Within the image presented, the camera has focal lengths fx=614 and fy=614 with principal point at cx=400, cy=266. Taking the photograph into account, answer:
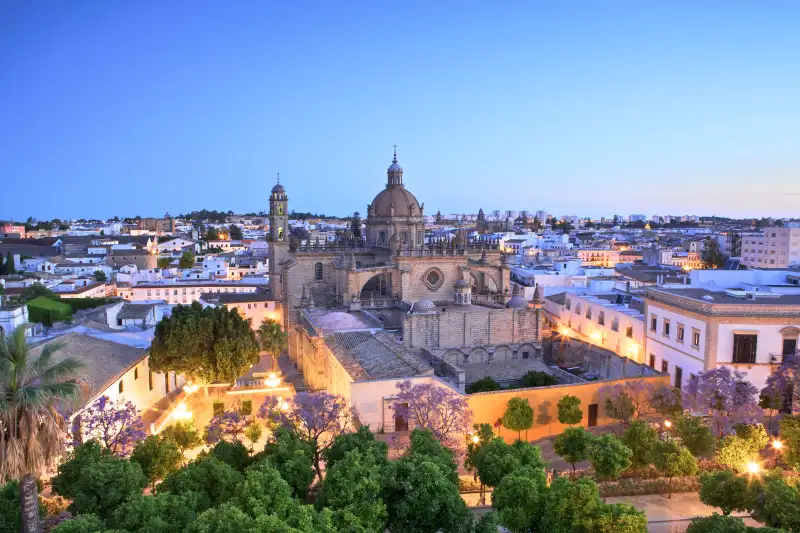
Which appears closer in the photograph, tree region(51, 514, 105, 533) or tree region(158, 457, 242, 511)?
tree region(51, 514, 105, 533)

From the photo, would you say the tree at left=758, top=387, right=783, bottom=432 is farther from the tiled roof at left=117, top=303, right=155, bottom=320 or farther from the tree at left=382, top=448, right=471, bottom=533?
the tiled roof at left=117, top=303, right=155, bottom=320

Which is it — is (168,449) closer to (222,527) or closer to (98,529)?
(98,529)

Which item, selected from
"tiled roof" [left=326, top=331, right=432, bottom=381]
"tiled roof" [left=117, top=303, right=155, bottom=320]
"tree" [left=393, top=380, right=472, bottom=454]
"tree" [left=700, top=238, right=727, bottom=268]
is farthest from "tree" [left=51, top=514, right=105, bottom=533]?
"tree" [left=700, top=238, right=727, bottom=268]

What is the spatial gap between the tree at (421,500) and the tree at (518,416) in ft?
28.1

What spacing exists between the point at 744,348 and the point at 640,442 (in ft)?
31.0

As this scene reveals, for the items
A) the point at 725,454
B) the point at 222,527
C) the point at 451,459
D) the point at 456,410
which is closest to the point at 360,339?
the point at 456,410

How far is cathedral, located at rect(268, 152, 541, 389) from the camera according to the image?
33.4 meters

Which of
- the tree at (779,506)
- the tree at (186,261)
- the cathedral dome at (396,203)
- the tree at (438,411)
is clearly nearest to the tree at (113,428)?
the tree at (438,411)

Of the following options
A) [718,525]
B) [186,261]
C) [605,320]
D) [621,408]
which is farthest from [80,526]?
[186,261]

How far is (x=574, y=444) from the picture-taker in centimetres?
1917

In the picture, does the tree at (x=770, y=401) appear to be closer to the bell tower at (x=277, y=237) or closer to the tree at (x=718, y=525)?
Result: the tree at (x=718, y=525)

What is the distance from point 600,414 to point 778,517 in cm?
1190

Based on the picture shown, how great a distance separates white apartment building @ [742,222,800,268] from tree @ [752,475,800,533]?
69.4m

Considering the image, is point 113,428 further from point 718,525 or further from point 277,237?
point 277,237
